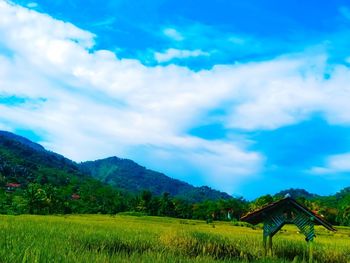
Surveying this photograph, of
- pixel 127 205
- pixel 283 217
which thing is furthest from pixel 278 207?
pixel 127 205

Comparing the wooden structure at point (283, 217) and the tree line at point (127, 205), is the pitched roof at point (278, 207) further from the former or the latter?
the tree line at point (127, 205)

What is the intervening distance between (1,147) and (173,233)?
146828 mm

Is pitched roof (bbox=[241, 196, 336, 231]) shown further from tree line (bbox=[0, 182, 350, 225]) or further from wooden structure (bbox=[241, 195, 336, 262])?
tree line (bbox=[0, 182, 350, 225])

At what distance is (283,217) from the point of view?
1373cm

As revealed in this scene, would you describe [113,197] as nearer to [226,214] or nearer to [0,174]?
[226,214]

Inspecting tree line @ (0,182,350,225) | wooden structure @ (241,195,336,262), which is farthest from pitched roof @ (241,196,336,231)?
tree line @ (0,182,350,225)

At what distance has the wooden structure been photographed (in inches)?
524

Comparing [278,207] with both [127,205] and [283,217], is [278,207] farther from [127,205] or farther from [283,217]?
[127,205]

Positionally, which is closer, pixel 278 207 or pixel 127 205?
pixel 278 207

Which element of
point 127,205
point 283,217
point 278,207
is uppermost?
point 127,205

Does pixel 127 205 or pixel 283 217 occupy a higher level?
pixel 127 205

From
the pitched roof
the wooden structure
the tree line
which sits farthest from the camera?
the tree line

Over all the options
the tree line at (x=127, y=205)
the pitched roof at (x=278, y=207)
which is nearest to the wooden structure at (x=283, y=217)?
the pitched roof at (x=278, y=207)

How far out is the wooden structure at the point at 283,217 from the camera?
524 inches
